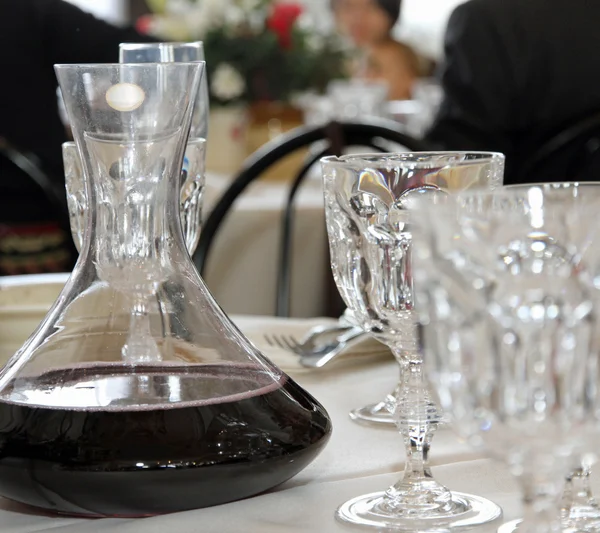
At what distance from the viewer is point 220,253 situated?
5.74ft

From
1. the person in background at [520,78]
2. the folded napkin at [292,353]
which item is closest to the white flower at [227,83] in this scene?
the person in background at [520,78]

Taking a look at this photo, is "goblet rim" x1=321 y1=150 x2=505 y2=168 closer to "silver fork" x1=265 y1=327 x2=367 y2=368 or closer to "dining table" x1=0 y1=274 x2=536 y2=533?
"dining table" x1=0 y1=274 x2=536 y2=533

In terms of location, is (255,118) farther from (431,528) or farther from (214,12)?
(431,528)

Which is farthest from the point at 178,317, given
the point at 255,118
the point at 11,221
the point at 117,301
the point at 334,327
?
the point at 255,118

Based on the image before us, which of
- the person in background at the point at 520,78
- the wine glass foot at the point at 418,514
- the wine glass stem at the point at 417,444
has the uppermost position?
the person in background at the point at 520,78

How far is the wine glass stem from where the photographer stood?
46 cm

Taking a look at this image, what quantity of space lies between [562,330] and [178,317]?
21 centimetres

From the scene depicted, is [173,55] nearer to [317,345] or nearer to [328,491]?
[317,345]

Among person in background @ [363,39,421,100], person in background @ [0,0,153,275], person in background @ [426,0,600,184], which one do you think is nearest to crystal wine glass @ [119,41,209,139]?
person in background @ [426,0,600,184]

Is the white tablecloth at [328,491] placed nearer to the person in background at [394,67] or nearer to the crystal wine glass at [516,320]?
the crystal wine glass at [516,320]

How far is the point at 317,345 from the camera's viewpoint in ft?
2.56

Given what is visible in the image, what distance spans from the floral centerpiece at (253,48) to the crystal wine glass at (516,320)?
2039mm

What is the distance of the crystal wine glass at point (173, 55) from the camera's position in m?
0.69

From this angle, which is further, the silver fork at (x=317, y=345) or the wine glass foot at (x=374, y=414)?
the silver fork at (x=317, y=345)
